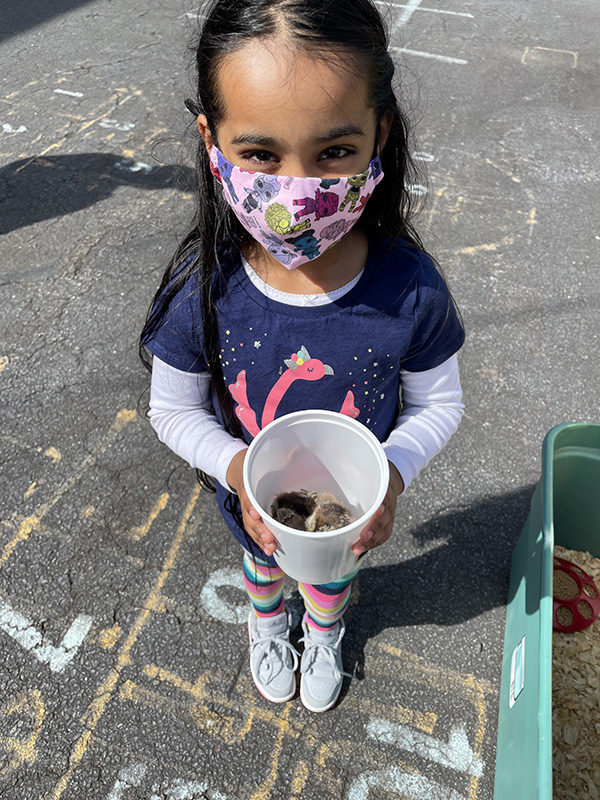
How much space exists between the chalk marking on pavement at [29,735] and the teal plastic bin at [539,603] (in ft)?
5.07

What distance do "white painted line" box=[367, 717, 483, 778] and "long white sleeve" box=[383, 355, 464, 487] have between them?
1.09 m

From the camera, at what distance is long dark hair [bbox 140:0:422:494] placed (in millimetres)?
1108

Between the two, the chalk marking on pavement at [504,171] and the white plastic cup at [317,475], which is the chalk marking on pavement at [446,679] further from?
the chalk marking on pavement at [504,171]

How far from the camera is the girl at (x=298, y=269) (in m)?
1.11

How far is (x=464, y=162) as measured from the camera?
4582 mm

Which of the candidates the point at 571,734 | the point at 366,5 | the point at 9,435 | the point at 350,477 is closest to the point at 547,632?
the point at 571,734

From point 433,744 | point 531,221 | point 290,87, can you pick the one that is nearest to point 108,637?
point 433,744

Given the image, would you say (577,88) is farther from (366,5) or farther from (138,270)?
(366,5)

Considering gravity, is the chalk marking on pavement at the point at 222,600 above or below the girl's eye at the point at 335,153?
below

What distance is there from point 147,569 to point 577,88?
19.2 ft

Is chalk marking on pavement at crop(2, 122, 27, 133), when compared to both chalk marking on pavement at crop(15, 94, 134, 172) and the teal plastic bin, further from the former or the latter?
the teal plastic bin

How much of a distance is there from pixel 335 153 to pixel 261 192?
173 mm

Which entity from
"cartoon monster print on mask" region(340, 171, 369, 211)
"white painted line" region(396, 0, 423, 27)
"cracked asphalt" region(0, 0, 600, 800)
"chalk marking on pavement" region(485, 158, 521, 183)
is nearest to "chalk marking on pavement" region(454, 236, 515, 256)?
"cracked asphalt" region(0, 0, 600, 800)

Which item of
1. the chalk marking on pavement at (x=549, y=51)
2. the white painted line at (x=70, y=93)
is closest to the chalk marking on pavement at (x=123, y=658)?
the white painted line at (x=70, y=93)
